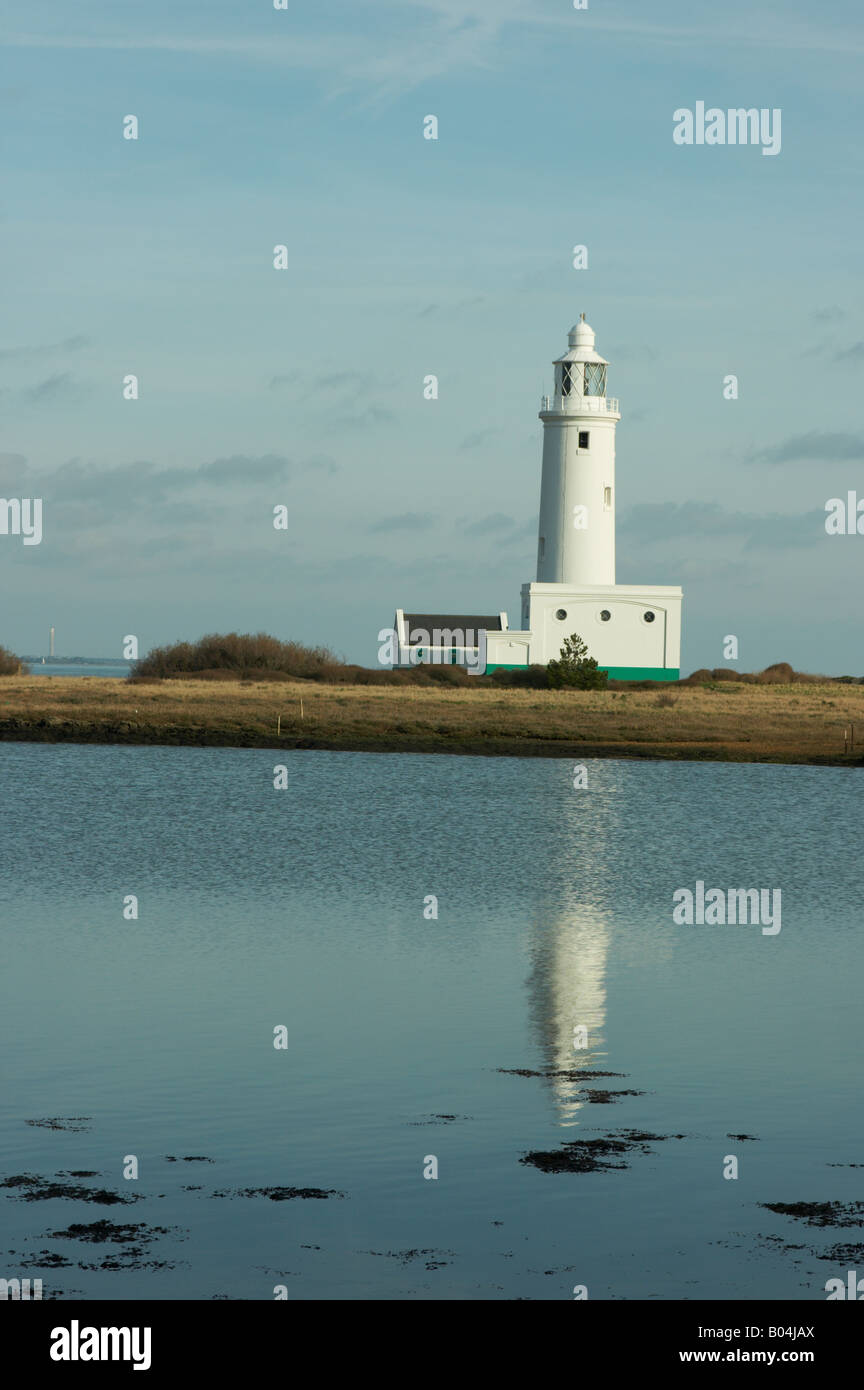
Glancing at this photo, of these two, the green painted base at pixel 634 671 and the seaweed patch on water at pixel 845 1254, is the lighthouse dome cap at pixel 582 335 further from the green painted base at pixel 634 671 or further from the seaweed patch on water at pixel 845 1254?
the seaweed patch on water at pixel 845 1254

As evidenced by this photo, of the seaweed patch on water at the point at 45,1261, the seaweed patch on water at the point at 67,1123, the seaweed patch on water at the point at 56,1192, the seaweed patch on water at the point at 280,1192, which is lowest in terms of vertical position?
the seaweed patch on water at the point at 45,1261

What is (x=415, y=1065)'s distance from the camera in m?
12.6

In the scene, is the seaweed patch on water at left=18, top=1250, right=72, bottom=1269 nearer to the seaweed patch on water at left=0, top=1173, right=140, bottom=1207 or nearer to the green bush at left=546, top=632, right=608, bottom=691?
the seaweed patch on water at left=0, top=1173, right=140, bottom=1207

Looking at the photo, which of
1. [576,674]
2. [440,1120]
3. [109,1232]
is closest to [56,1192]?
[109,1232]

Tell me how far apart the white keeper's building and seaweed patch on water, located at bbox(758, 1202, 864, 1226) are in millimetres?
60038

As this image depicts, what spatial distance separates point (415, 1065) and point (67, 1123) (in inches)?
115

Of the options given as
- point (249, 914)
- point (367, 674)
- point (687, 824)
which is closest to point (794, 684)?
point (367, 674)

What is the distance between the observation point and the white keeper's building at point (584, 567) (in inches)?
2717

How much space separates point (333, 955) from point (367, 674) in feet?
199

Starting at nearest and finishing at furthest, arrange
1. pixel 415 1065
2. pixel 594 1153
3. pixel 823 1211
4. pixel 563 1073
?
pixel 823 1211, pixel 594 1153, pixel 563 1073, pixel 415 1065

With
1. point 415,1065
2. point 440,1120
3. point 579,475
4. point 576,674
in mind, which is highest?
point 579,475

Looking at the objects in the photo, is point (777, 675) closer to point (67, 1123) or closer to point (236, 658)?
point (236, 658)

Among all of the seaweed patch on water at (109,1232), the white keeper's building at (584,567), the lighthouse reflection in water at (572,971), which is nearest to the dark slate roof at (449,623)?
the white keeper's building at (584,567)

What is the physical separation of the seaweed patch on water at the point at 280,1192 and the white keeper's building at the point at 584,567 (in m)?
60.1
